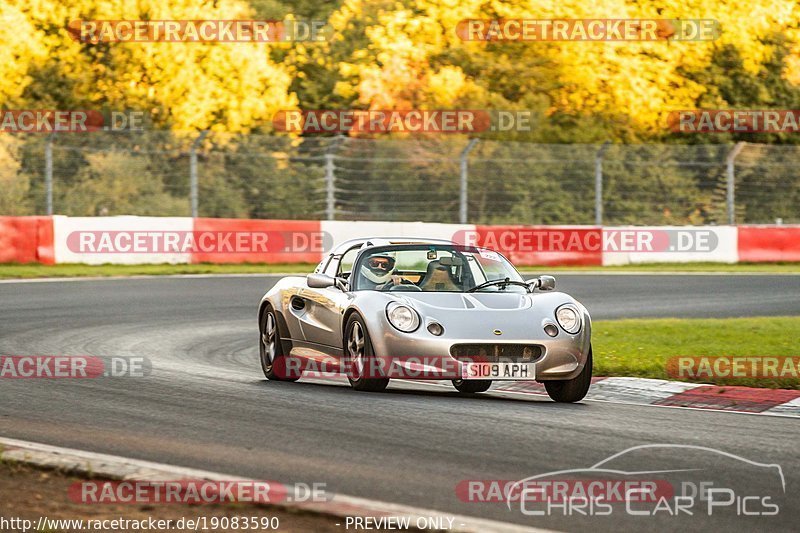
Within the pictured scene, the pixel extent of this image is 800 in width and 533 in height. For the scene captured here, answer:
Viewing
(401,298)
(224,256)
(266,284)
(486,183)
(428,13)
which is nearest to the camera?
(401,298)

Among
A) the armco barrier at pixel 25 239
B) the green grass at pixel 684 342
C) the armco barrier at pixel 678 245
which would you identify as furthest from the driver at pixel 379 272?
the armco barrier at pixel 678 245

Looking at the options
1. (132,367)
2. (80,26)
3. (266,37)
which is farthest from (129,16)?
(132,367)

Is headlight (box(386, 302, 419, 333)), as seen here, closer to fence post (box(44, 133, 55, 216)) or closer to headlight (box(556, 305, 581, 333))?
headlight (box(556, 305, 581, 333))

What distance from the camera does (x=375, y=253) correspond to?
11.6 m

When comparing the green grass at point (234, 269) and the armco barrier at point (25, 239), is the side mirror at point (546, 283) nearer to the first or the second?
the green grass at point (234, 269)

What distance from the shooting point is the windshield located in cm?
1123

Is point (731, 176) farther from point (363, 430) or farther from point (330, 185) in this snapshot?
point (363, 430)

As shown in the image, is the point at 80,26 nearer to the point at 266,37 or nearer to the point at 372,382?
the point at 266,37

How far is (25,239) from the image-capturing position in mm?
26562

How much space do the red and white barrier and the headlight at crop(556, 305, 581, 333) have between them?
17.8 meters

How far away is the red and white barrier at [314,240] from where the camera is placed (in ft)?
88.6

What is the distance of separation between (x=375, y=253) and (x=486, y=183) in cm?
1984

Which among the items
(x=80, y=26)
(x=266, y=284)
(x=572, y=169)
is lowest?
(x=266, y=284)

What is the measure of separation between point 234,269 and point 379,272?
16.9 m
